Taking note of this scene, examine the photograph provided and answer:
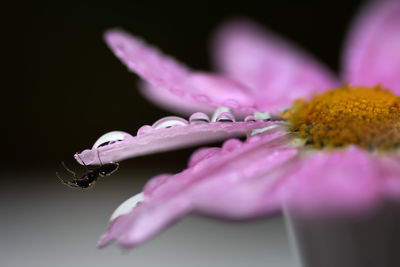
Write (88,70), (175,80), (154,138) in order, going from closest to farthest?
(154,138)
(175,80)
(88,70)

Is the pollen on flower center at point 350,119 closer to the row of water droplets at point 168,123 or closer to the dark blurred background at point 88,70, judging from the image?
the row of water droplets at point 168,123

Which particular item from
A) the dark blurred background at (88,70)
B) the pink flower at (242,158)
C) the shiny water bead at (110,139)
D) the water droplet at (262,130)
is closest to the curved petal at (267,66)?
the pink flower at (242,158)

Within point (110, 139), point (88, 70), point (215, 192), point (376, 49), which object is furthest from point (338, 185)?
point (88, 70)

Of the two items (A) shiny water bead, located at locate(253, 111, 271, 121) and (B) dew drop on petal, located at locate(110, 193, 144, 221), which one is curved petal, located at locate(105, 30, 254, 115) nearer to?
(A) shiny water bead, located at locate(253, 111, 271, 121)

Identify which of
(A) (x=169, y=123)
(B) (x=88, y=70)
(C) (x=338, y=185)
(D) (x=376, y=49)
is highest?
(B) (x=88, y=70)

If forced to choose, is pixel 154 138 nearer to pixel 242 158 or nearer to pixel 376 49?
pixel 242 158
